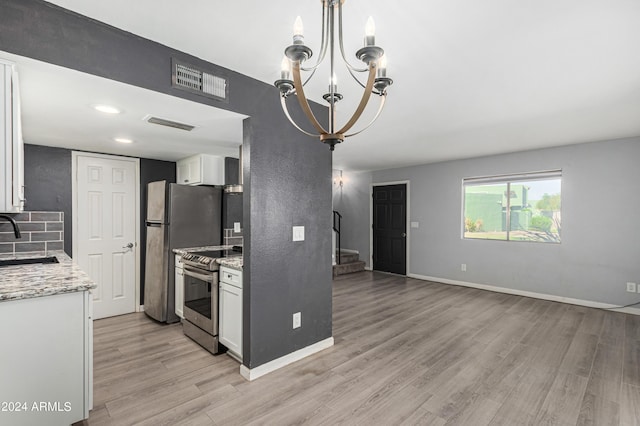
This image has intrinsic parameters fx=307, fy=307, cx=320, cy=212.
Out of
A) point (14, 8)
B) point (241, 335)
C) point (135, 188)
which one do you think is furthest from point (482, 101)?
point (135, 188)

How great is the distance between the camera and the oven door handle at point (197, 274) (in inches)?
115

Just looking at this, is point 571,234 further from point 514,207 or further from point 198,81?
point 198,81

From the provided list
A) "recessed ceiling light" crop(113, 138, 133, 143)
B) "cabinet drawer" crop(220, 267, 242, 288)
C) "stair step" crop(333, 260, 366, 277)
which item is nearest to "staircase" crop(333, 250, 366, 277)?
"stair step" crop(333, 260, 366, 277)

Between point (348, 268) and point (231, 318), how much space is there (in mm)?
4396

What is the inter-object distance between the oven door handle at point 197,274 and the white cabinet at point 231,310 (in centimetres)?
14

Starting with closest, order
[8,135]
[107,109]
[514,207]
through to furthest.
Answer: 1. [8,135]
2. [107,109]
3. [514,207]

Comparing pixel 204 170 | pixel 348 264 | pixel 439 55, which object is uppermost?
pixel 439 55

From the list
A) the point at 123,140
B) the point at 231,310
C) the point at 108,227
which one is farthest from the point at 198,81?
the point at 108,227

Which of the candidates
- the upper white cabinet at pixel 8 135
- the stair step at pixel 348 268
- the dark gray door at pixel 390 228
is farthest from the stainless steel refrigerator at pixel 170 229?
the dark gray door at pixel 390 228

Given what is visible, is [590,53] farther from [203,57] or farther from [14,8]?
[14,8]

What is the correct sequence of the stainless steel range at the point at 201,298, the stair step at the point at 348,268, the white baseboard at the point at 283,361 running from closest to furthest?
the white baseboard at the point at 283,361 < the stainless steel range at the point at 201,298 < the stair step at the point at 348,268

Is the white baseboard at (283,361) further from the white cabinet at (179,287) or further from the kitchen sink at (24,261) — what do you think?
the kitchen sink at (24,261)

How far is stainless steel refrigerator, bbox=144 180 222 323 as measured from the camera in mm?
3717

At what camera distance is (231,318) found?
271 cm
